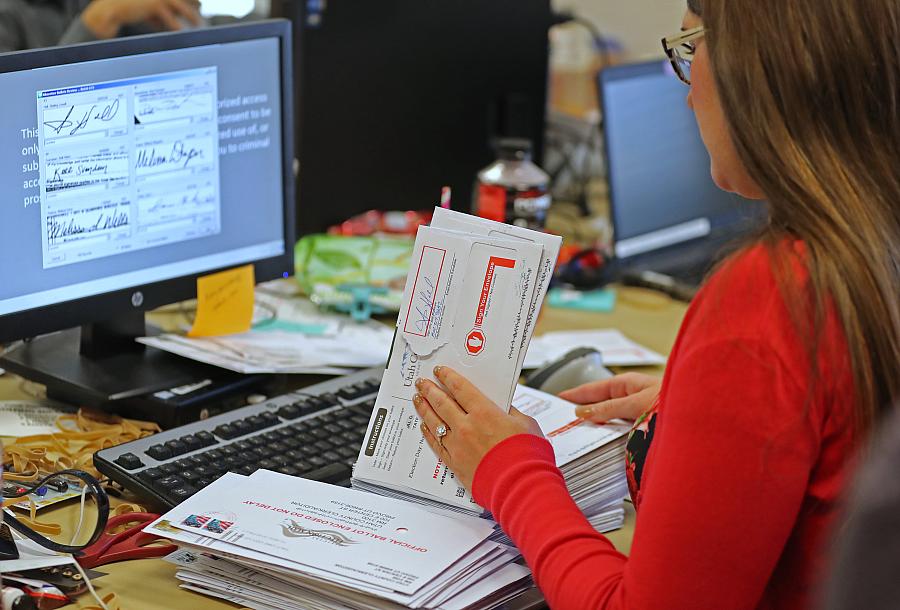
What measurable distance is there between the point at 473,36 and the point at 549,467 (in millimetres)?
1232

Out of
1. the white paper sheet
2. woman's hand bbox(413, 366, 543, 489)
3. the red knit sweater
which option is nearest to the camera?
the red knit sweater

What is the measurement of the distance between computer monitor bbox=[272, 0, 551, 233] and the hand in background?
159 millimetres

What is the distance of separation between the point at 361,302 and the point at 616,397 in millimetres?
539

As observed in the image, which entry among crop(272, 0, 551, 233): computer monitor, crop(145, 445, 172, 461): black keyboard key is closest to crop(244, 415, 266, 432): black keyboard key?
crop(145, 445, 172, 461): black keyboard key

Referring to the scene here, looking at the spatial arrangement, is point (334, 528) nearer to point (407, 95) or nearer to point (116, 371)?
point (116, 371)

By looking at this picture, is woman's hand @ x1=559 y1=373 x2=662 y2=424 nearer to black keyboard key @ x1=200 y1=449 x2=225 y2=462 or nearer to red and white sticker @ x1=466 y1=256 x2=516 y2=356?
red and white sticker @ x1=466 y1=256 x2=516 y2=356

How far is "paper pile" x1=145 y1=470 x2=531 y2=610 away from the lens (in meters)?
0.90

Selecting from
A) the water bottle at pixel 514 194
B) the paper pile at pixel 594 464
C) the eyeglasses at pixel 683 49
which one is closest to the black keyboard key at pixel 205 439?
the paper pile at pixel 594 464

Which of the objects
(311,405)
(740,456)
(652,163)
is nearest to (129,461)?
(311,405)

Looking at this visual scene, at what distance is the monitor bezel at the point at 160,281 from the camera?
1206mm

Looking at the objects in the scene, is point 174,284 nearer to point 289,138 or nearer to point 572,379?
point 289,138

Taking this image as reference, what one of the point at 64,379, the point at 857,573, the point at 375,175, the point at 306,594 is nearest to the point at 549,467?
the point at 306,594

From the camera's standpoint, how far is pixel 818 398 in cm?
80

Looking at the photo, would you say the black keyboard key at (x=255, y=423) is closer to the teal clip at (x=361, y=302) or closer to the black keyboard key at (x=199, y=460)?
the black keyboard key at (x=199, y=460)
